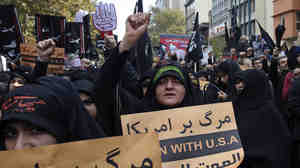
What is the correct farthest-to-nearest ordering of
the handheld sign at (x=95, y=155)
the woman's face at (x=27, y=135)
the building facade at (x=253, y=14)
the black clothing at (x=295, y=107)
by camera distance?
the building facade at (x=253, y=14) < the black clothing at (x=295, y=107) < the woman's face at (x=27, y=135) < the handheld sign at (x=95, y=155)

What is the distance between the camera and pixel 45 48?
246 centimetres

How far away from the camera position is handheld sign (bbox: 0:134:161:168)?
1368mm

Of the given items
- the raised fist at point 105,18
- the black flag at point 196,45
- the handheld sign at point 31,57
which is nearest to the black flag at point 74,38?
the raised fist at point 105,18

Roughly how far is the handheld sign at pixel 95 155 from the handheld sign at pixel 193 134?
55 cm

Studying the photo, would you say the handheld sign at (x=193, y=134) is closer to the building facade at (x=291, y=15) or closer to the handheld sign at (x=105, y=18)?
the handheld sign at (x=105, y=18)

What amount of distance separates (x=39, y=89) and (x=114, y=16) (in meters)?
3.71

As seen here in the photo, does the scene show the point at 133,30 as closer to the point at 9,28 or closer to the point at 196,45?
the point at 9,28

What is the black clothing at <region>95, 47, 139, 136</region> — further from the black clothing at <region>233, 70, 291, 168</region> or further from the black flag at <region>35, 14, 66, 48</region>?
the black flag at <region>35, 14, 66, 48</region>

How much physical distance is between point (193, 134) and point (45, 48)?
1.20 m

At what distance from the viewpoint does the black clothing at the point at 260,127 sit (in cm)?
331

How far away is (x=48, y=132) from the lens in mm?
1497

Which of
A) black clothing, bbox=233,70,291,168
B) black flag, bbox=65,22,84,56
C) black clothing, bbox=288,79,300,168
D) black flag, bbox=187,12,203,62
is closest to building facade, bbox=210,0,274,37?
black flag, bbox=187,12,203,62

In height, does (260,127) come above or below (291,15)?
below

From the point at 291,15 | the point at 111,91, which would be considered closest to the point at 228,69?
the point at 111,91
